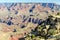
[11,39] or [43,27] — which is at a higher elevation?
[43,27]

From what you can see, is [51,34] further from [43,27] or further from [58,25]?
[43,27]

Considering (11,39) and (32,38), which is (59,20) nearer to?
(32,38)

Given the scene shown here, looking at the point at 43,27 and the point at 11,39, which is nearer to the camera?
the point at 43,27

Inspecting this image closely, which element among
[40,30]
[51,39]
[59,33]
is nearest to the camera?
[51,39]

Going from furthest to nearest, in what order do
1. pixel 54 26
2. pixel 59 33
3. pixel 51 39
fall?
pixel 54 26, pixel 59 33, pixel 51 39

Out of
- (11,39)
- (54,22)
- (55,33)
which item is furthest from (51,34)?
(11,39)

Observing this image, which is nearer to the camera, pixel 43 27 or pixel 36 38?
pixel 36 38

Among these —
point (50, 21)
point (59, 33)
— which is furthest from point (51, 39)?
point (50, 21)

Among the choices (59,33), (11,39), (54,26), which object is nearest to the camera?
(59,33)

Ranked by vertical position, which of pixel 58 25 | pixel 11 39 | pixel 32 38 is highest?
pixel 58 25

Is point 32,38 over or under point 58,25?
under
